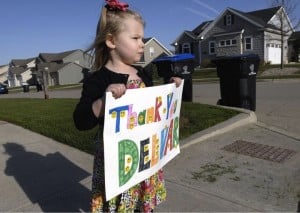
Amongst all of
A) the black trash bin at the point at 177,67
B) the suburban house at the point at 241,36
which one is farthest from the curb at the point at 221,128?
the suburban house at the point at 241,36

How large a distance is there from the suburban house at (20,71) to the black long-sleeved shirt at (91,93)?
82113mm

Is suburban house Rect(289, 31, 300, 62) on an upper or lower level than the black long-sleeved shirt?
upper

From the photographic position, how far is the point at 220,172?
481cm

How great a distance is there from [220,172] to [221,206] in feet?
3.44

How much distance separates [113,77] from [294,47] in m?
47.9

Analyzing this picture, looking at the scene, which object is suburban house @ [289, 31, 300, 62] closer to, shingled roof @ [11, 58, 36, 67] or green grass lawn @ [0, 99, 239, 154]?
green grass lawn @ [0, 99, 239, 154]

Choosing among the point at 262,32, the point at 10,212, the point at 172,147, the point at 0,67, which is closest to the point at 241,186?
the point at 172,147

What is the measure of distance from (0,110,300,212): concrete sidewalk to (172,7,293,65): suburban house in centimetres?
3471

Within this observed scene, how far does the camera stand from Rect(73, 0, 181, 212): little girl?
248 centimetres

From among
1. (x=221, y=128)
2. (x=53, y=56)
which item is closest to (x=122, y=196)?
(x=221, y=128)

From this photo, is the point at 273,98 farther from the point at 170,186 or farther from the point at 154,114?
the point at 154,114

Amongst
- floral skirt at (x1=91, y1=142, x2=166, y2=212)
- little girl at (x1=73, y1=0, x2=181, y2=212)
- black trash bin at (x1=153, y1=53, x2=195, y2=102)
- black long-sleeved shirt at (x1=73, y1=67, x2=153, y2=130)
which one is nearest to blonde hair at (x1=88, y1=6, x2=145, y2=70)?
little girl at (x1=73, y1=0, x2=181, y2=212)

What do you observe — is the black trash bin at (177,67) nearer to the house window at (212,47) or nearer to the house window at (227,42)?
the house window at (227,42)

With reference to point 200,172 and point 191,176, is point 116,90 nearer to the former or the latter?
point 191,176
